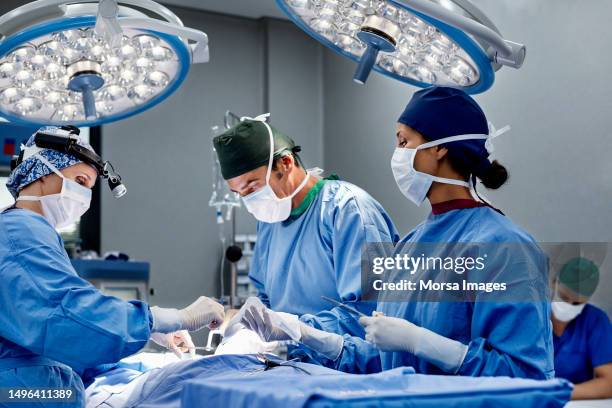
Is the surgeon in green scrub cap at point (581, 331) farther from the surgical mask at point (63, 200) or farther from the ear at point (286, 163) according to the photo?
the surgical mask at point (63, 200)

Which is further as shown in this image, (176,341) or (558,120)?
(558,120)

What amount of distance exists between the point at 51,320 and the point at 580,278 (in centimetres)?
240

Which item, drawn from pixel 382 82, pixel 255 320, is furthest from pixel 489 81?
pixel 382 82

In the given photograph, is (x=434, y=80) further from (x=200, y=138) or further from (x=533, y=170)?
(x=200, y=138)

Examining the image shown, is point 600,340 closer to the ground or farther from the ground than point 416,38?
closer to the ground

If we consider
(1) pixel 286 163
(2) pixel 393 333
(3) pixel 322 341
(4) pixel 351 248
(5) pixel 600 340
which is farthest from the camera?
(5) pixel 600 340

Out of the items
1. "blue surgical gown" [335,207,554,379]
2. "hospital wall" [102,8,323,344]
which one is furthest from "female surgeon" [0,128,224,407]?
"hospital wall" [102,8,323,344]

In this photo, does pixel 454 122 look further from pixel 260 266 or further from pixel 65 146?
pixel 260 266

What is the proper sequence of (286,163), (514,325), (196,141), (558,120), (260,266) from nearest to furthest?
(514,325)
(286,163)
(260,266)
(558,120)
(196,141)

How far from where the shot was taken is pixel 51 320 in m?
1.81

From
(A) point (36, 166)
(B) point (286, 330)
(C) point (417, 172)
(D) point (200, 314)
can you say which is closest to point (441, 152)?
(C) point (417, 172)

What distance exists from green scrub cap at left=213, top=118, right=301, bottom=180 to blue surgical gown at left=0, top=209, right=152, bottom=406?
95 cm

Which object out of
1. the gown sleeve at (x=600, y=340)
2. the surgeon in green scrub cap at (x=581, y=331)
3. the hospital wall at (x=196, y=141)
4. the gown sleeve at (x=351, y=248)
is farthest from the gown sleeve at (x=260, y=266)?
the hospital wall at (x=196, y=141)

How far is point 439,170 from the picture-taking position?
2.08m
